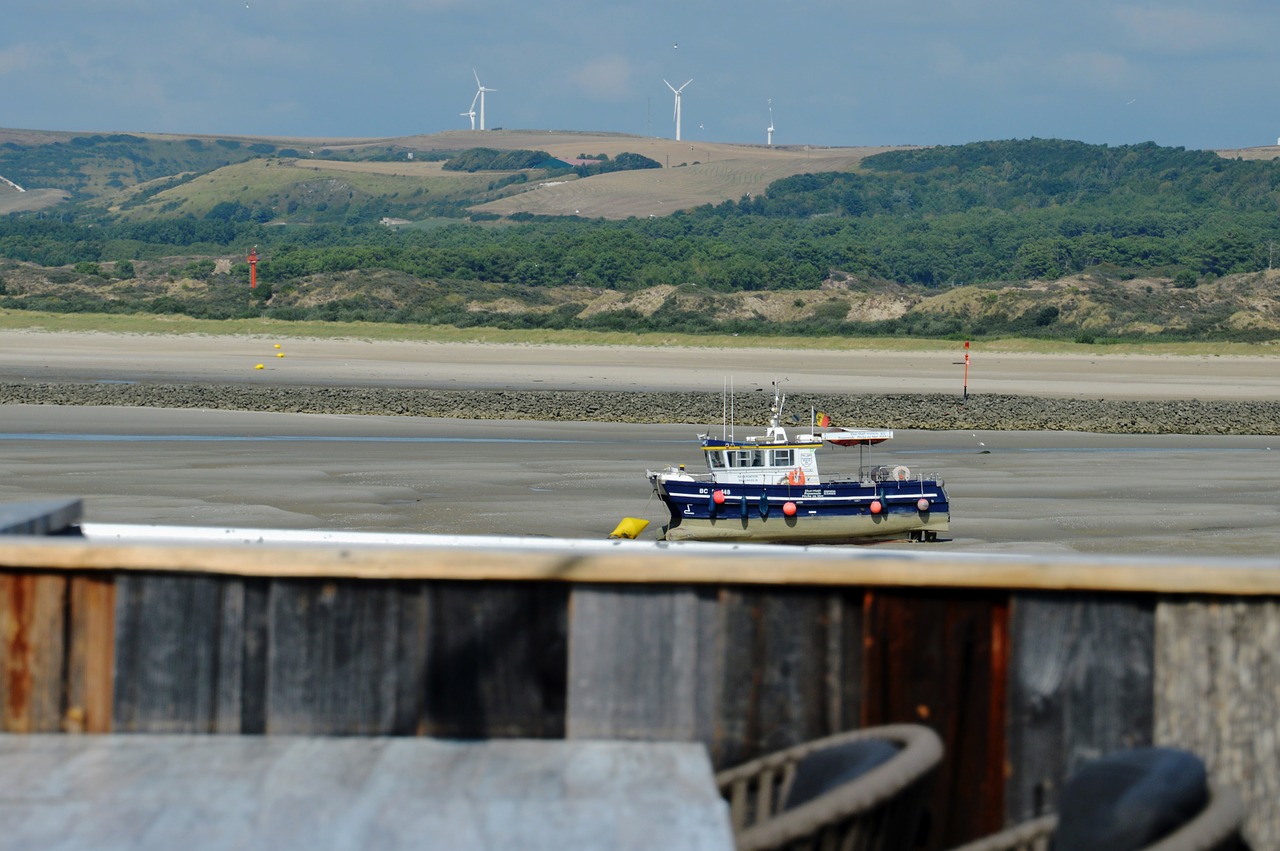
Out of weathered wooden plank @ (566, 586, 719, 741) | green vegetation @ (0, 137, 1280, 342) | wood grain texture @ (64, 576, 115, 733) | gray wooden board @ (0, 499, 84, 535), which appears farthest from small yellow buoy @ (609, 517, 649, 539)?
green vegetation @ (0, 137, 1280, 342)

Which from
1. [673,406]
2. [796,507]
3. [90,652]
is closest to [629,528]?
[796,507]

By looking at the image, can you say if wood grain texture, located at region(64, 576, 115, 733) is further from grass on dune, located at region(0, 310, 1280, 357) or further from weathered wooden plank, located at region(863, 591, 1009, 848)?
grass on dune, located at region(0, 310, 1280, 357)

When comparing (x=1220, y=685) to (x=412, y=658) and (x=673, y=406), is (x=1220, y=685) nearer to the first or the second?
(x=412, y=658)

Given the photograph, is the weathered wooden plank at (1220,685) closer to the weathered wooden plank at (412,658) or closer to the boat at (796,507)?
the weathered wooden plank at (412,658)

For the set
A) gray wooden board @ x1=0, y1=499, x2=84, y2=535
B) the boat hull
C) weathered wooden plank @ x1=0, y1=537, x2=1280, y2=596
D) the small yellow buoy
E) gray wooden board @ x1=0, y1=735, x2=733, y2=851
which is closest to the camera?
gray wooden board @ x1=0, y1=735, x2=733, y2=851

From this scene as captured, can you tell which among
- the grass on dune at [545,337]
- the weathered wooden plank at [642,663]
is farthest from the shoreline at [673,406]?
the weathered wooden plank at [642,663]

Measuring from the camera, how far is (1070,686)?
376 centimetres

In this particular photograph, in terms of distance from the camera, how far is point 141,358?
55531mm

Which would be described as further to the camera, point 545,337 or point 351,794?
point 545,337

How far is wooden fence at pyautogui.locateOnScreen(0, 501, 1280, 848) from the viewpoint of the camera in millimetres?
3719

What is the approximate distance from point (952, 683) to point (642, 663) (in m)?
0.79

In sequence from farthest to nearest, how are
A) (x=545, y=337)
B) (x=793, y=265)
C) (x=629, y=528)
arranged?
(x=793, y=265) < (x=545, y=337) < (x=629, y=528)

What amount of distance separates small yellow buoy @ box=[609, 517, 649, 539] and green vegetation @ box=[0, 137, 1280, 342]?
52.0 meters

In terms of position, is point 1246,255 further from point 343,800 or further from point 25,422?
point 343,800
